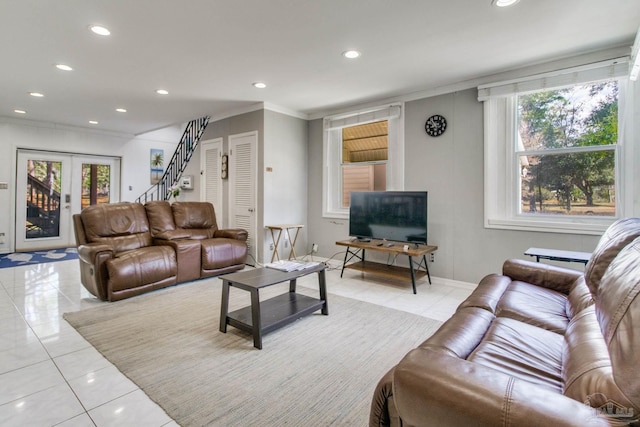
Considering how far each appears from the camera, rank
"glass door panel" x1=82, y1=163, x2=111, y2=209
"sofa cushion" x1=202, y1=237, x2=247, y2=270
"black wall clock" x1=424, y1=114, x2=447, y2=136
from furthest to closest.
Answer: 1. "glass door panel" x1=82, y1=163, x2=111, y2=209
2. "sofa cushion" x1=202, y1=237, x2=247, y2=270
3. "black wall clock" x1=424, y1=114, x2=447, y2=136

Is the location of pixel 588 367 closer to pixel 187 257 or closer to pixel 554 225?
pixel 554 225

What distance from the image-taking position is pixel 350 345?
97.0 inches

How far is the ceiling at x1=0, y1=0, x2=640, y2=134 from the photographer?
2445mm

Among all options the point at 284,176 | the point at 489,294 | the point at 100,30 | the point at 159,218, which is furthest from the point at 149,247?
the point at 489,294

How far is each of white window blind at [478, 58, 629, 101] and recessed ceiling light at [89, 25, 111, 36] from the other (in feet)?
12.3

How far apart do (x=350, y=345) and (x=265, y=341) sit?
2.13 feet

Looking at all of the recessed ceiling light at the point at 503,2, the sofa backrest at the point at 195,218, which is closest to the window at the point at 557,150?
the recessed ceiling light at the point at 503,2

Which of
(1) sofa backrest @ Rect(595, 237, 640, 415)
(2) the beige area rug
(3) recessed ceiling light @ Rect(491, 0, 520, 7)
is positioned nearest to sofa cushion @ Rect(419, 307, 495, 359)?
(1) sofa backrest @ Rect(595, 237, 640, 415)

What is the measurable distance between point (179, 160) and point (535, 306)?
22.7 ft

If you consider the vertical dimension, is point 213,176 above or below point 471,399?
above

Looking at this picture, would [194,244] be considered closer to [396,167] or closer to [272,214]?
[272,214]

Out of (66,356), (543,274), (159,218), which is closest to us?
(66,356)

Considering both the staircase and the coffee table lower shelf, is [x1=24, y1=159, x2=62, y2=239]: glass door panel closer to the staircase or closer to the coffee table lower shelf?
the staircase

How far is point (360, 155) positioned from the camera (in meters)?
5.12
